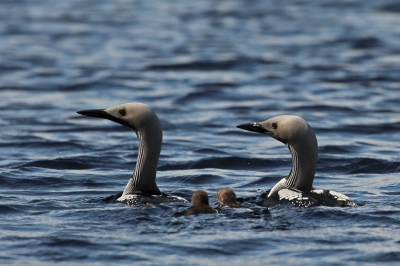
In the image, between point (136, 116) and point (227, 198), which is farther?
point (136, 116)

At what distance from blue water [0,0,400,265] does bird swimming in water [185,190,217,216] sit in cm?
8

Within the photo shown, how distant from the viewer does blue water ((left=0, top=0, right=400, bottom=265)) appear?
293 inches

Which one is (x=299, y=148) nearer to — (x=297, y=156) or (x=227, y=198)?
(x=297, y=156)

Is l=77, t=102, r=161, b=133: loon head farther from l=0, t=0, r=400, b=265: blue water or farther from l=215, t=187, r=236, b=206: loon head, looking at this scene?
l=215, t=187, r=236, b=206: loon head

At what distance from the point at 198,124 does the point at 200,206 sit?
8006 mm

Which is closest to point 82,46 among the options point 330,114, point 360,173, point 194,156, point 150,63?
point 150,63

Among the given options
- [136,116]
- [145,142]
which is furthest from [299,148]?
[136,116]

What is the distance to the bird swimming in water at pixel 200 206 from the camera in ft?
25.7

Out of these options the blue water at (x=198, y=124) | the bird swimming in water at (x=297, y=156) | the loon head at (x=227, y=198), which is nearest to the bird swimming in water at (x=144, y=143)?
the blue water at (x=198, y=124)

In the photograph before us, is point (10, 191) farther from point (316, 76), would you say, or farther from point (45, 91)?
point (316, 76)

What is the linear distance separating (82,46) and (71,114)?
9.60 metres

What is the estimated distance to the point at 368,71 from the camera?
21625mm

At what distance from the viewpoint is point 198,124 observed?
15.8m

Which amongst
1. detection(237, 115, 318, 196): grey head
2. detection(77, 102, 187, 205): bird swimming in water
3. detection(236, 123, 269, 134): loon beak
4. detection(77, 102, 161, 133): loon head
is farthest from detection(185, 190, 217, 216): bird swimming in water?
detection(236, 123, 269, 134): loon beak
